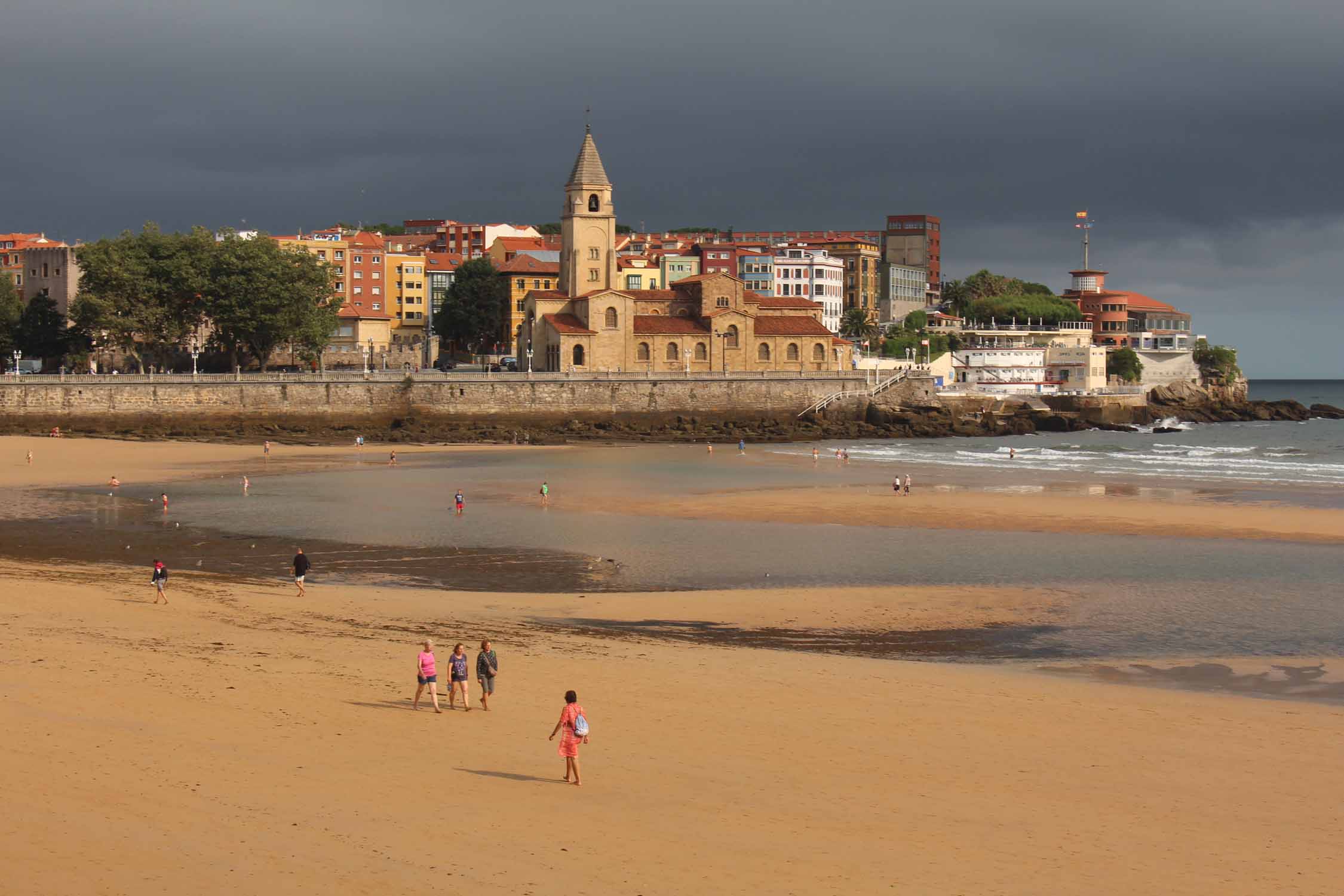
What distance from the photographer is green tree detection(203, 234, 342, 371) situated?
8106cm

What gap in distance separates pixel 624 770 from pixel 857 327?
371 feet

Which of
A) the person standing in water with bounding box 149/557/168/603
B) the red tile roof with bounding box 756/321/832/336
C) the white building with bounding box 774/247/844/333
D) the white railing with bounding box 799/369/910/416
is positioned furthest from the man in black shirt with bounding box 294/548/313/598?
the white building with bounding box 774/247/844/333

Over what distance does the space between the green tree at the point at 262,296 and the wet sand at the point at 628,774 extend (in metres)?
60.7

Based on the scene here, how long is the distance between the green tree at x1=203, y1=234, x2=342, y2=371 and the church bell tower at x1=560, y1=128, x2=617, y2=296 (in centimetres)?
1758

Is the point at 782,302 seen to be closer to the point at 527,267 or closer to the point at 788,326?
the point at 788,326

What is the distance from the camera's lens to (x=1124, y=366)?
387ft

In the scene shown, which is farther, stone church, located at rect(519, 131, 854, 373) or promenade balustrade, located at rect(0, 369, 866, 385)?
stone church, located at rect(519, 131, 854, 373)

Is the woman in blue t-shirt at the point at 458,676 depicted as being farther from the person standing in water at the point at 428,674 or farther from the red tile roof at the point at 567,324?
the red tile roof at the point at 567,324

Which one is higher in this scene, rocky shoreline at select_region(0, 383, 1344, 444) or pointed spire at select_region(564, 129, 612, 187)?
pointed spire at select_region(564, 129, 612, 187)

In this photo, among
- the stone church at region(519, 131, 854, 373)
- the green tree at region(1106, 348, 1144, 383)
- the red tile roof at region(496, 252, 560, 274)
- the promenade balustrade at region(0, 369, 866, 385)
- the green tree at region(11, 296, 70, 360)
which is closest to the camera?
the promenade balustrade at region(0, 369, 866, 385)

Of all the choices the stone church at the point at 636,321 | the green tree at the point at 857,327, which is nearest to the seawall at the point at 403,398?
the stone church at the point at 636,321

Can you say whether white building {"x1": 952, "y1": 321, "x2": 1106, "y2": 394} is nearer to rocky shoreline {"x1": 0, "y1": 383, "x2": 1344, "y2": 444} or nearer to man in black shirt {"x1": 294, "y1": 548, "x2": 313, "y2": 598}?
rocky shoreline {"x1": 0, "y1": 383, "x2": 1344, "y2": 444}

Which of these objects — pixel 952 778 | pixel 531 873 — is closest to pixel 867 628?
pixel 952 778

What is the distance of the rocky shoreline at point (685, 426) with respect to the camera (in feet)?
239
